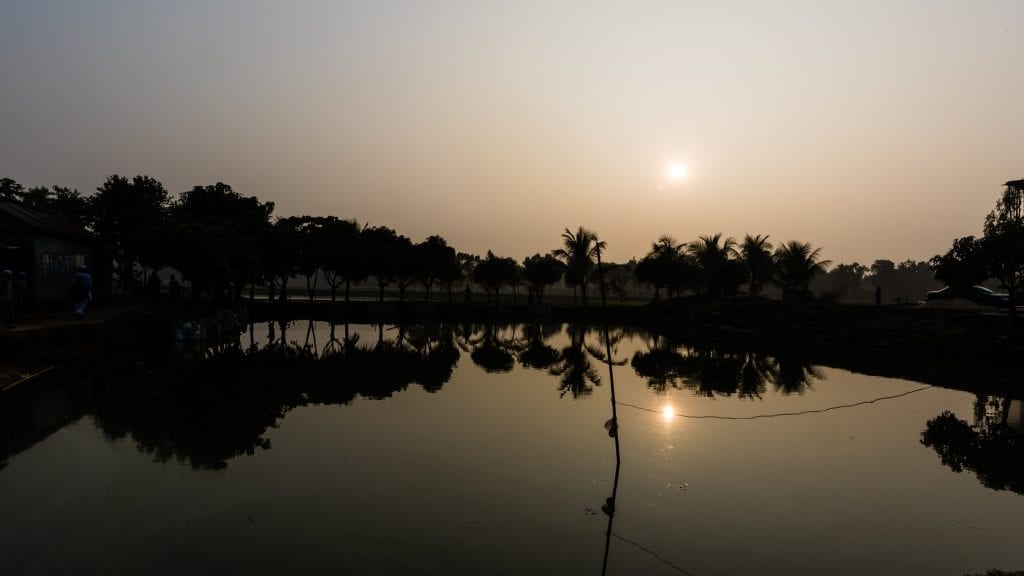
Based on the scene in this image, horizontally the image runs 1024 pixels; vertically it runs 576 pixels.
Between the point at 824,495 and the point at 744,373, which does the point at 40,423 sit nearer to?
the point at 824,495

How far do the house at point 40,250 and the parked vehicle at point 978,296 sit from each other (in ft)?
203

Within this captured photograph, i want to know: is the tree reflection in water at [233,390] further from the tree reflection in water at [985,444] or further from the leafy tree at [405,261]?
the leafy tree at [405,261]

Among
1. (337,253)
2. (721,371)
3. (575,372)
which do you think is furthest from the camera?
(337,253)

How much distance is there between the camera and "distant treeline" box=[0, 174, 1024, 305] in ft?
121

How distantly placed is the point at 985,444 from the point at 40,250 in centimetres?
4380

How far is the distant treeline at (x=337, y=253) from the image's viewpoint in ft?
121

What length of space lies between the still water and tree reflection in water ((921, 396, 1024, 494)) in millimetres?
111

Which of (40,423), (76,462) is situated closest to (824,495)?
(76,462)

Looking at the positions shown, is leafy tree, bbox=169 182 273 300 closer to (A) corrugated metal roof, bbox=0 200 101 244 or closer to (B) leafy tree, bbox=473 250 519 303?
(A) corrugated metal roof, bbox=0 200 101 244

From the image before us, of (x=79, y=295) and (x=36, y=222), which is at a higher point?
(x=36, y=222)

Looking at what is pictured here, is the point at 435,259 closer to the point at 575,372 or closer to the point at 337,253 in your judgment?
the point at 337,253

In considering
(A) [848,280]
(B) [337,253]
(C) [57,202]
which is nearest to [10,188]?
(C) [57,202]

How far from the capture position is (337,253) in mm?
65625

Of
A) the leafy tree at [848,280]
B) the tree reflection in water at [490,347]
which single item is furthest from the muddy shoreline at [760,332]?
the leafy tree at [848,280]
